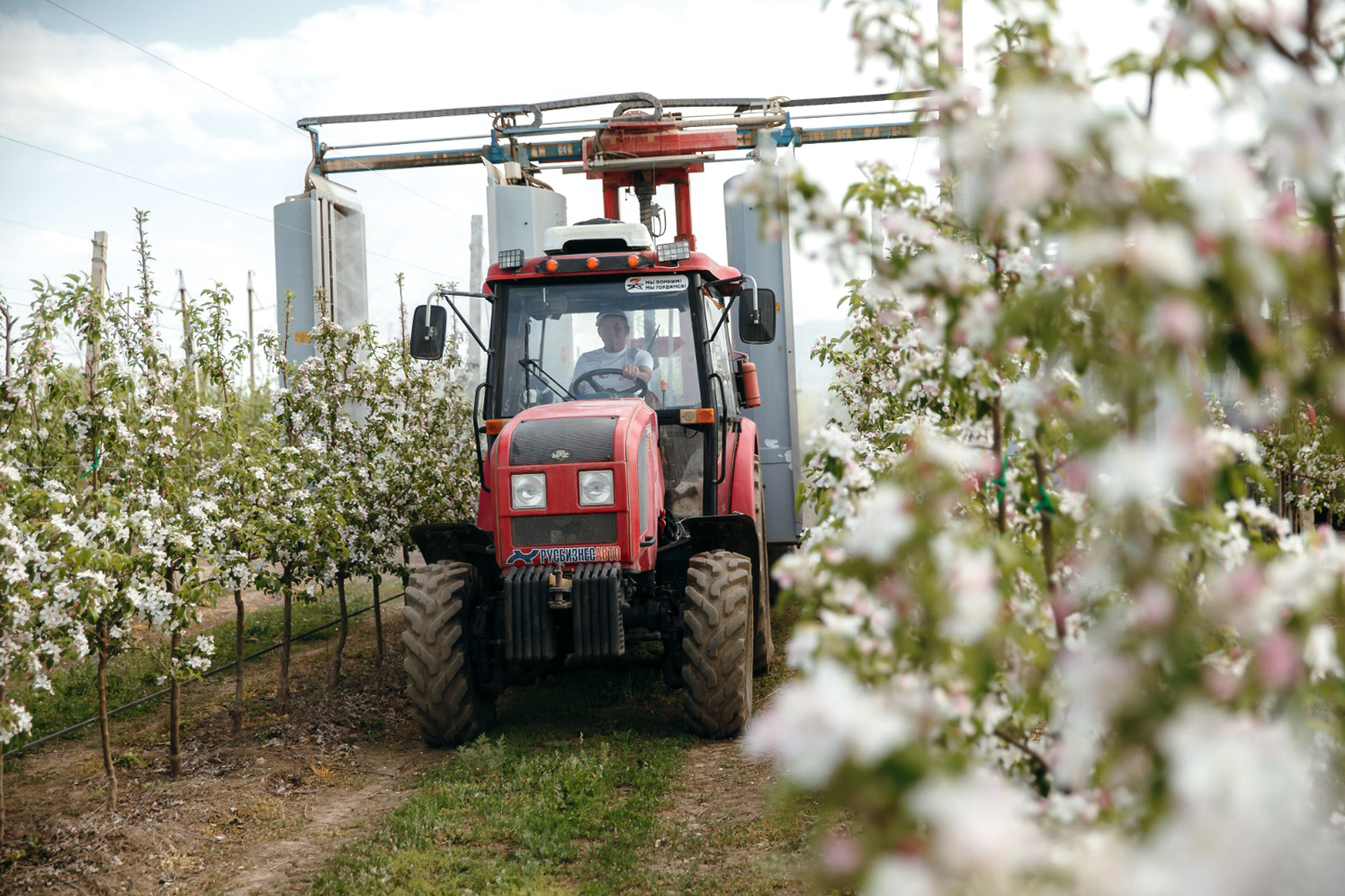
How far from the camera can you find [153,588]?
4.65 m

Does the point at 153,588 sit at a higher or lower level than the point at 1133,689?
lower

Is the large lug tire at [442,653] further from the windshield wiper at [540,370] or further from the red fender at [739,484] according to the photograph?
the red fender at [739,484]

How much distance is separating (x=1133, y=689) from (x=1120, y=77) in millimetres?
949

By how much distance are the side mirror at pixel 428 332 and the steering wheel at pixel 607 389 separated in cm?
80

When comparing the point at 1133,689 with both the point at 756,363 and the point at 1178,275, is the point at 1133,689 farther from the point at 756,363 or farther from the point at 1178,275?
the point at 756,363

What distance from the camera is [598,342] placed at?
19.9 ft

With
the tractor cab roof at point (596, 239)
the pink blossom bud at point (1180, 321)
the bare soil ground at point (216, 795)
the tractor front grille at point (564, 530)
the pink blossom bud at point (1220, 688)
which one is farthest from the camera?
the tractor cab roof at point (596, 239)

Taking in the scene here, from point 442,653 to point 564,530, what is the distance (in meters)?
0.87

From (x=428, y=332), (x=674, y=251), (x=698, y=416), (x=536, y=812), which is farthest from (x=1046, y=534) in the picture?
(x=428, y=332)

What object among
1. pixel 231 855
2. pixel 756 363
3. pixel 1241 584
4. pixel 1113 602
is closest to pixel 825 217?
pixel 1113 602

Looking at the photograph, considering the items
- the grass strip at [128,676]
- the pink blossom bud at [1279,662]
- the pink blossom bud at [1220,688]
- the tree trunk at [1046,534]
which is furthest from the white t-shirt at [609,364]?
the pink blossom bud at [1279,662]

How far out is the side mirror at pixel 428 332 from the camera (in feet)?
19.4

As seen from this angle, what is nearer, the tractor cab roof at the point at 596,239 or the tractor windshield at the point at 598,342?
the tractor windshield at the point at 598,342

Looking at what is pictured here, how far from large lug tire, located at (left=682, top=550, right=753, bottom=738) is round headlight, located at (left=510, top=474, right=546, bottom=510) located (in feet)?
2.81
